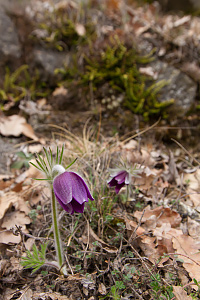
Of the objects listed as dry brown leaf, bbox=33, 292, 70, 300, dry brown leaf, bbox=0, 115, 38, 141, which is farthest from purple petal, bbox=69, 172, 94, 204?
dry brown leaf, bbox=0, 115, 38, 141

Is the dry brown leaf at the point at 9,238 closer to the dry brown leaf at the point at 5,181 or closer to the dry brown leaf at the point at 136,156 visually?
the dry brown leaf at the point at 5,181

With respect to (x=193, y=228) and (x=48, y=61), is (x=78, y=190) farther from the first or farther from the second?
(x=48, y=61)

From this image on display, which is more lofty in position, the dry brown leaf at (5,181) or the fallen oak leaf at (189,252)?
the dry brown leaf at (5,181)

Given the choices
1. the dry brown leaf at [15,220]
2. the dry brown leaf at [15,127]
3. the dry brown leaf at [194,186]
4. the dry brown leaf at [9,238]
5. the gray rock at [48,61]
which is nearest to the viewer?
the dry brown leaf at [9,238]

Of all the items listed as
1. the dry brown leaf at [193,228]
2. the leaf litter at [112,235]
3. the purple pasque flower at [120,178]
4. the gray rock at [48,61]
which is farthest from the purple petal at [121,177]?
the gray rock at [48,61]

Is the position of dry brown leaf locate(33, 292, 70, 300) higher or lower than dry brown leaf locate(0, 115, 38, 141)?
lower

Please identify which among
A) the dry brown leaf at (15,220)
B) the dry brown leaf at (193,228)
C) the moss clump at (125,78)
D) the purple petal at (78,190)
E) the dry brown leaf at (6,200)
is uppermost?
the moss clump at (125,78)

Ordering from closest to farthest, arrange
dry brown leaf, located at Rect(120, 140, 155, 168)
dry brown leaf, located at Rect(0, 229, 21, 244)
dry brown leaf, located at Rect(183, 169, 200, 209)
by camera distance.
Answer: dry brown leaf, located at Rect(0, 229, 21, 244) → dry brown leaf, located at Rect(183, 169, 200, 209) → dry brown leaf, located at Rect(120, 140, 155, 168)

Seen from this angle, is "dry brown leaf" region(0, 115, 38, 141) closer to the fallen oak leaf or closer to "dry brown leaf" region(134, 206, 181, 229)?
"dry brown leaf" region(134, 206, 181, 229)

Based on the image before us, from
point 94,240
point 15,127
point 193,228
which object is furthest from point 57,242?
point 15,127
